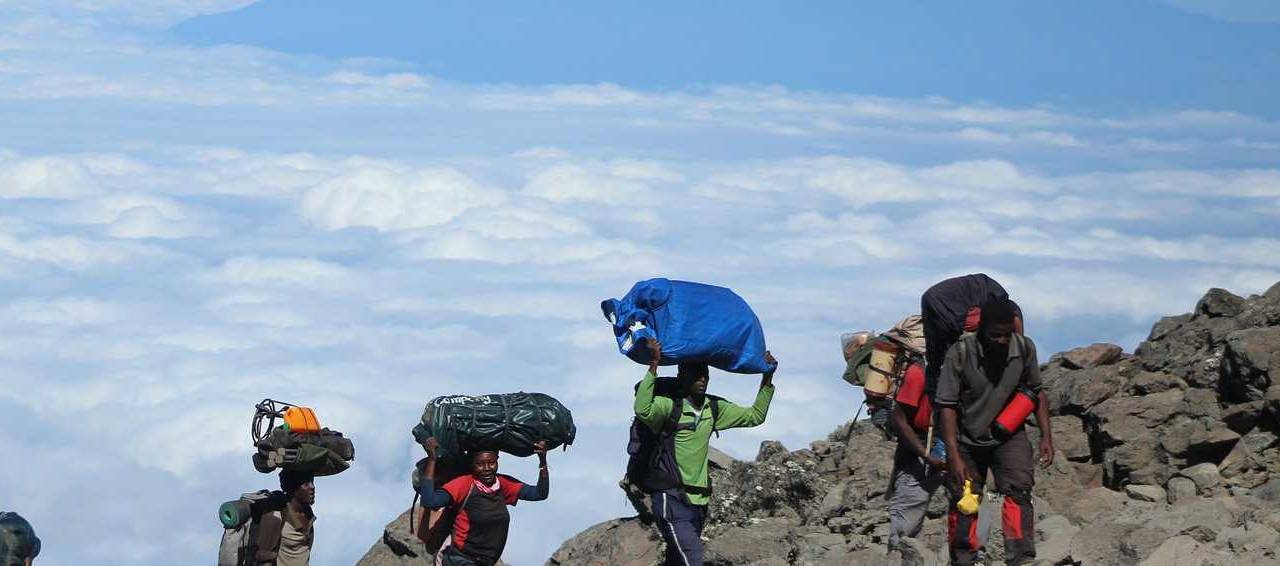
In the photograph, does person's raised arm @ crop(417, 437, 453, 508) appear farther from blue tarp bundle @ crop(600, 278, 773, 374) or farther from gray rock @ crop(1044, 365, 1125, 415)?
gray rock @ crop(1044, 365, 1125, 415)

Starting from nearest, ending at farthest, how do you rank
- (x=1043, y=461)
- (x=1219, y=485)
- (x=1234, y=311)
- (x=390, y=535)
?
(x=1043, y=461) < (x=1219, y=485) < (x=390, y=535) < (x=1234, y=311)

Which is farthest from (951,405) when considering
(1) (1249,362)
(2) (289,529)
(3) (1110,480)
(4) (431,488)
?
(1) (1249,362)

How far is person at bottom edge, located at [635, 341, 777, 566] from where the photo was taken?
1075cm

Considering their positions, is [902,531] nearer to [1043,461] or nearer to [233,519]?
[1043,461]

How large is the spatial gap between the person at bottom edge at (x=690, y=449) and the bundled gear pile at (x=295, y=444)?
2240 millimetres

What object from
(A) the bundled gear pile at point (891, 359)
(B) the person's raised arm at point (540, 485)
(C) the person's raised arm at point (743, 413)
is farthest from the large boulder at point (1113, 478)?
(B) the person's raised arm at point (540, 485)

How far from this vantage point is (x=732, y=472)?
1645 cm

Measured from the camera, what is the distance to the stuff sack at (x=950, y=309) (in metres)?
9.88

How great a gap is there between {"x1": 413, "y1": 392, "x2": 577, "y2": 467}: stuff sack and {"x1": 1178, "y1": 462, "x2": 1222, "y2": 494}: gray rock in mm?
5340

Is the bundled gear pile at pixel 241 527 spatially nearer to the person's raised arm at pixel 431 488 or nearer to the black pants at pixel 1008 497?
the person's raised arm at pixel 431 488

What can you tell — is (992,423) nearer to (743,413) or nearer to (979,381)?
(979,381)

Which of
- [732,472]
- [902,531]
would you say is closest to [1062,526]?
[902,531]

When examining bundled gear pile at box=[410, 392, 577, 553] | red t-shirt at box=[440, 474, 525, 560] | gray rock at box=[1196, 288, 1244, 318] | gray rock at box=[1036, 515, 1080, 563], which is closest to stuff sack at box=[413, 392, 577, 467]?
bundled gear pile at box=[410, 392, 577, 553]

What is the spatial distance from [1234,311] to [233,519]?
411 inches
